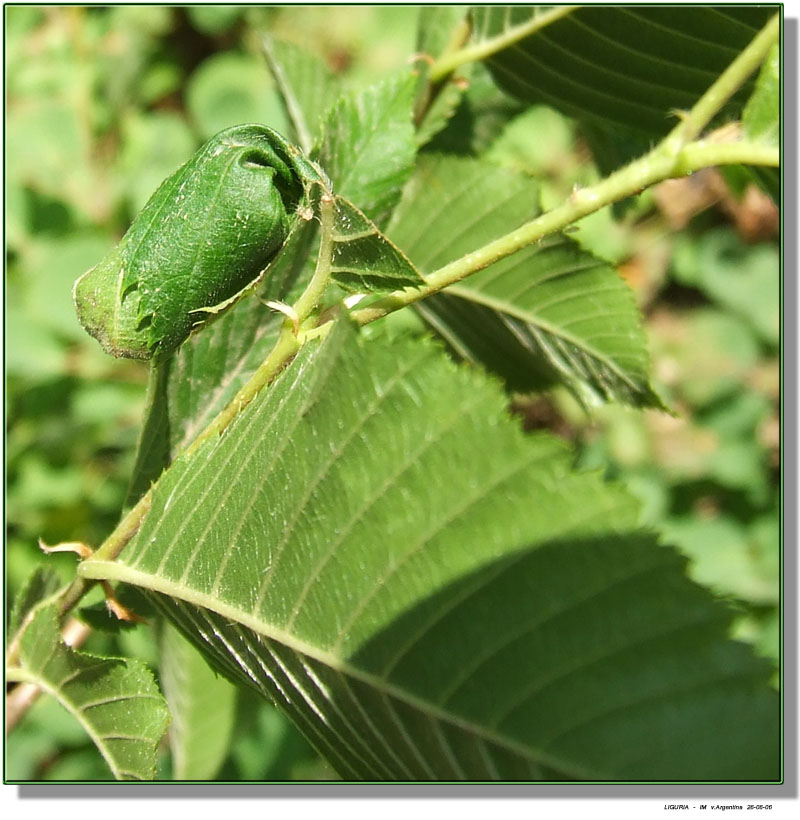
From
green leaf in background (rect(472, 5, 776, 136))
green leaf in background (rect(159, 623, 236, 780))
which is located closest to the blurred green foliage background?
green leaf in background (rect(159, 623, 236, 780))

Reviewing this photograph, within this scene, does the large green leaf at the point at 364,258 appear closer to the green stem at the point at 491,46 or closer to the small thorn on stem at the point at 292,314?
the small thorn on stem at the point at 292,314

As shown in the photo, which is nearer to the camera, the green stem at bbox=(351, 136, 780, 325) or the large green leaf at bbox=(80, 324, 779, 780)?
the large green leaf at bbox=(80, 324, 779, 780)

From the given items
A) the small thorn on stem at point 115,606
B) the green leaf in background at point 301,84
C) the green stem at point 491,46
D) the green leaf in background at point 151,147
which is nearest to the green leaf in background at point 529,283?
the green stem at point 491,46

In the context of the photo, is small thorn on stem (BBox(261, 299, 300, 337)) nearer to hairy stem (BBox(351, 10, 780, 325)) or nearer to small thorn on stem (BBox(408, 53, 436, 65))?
hairy stem (BBox(351, 10, 780, 325))

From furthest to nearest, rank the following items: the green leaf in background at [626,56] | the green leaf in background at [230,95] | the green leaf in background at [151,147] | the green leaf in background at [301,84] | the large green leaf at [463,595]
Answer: the green leaf in background at [230,95]
the green leaf in background at [151,147]
the green leaf in background at [301,84]
the green leaf in background at [626,56]
the large green leaf at [463,595]

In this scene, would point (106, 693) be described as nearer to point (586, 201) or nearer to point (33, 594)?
point (33, 594)
